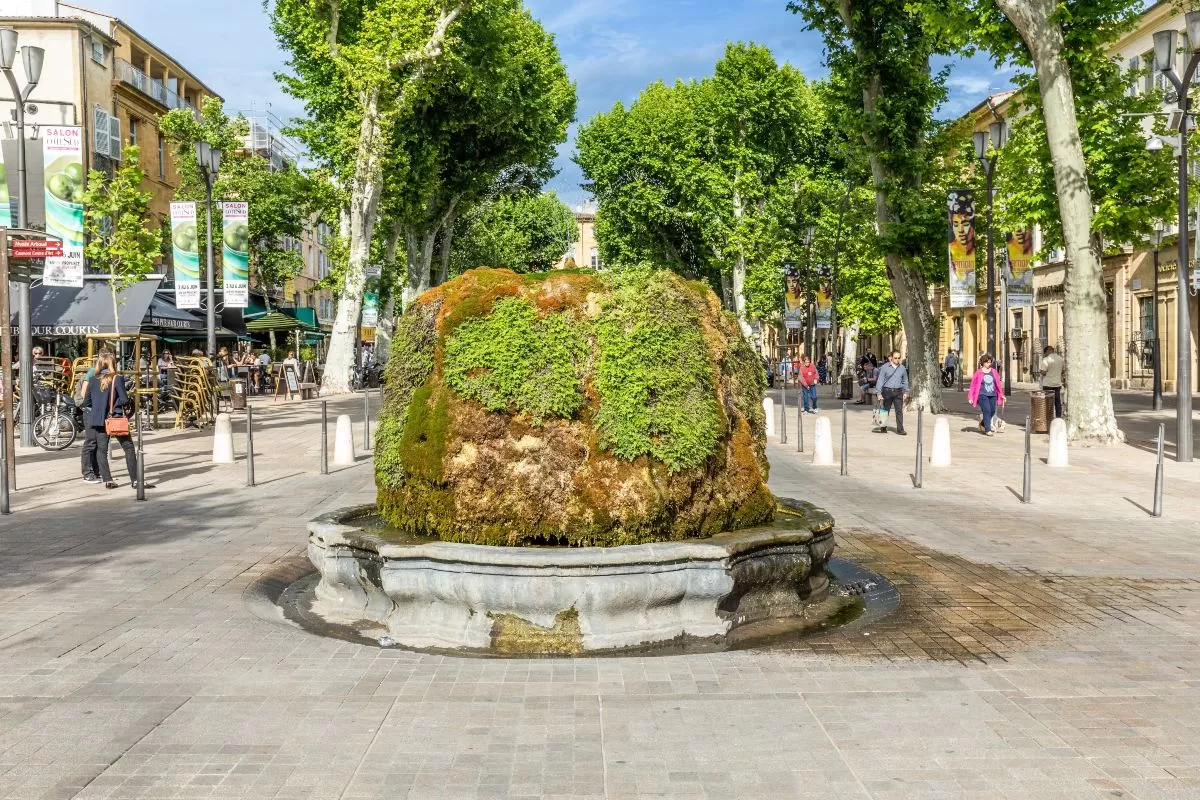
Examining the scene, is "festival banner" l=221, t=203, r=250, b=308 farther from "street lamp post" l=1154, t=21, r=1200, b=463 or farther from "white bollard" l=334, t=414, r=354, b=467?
"street lamp post" l=1154, t=21, r=1200, b=463

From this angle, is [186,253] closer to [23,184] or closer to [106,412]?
[23,184]

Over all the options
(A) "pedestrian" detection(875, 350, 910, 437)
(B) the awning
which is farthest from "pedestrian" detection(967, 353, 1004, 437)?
(B) the awning

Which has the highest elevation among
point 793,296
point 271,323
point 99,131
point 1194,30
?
point 99,131

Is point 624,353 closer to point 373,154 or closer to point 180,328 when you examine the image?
point 180,328

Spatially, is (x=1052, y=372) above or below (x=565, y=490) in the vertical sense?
above

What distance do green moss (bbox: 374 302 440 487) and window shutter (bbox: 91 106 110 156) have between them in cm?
3934

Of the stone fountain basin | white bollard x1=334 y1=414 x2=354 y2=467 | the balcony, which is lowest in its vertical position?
the stone fountain basin

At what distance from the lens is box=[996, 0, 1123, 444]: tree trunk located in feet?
61.8

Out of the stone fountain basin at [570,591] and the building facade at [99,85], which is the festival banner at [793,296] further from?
the stone fountain basin at [570,591]

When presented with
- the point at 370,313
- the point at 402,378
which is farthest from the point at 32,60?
the point at 370,313

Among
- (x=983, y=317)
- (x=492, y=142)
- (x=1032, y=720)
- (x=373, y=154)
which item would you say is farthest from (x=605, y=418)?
(x=983, y=317)

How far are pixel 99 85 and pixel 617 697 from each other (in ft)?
148

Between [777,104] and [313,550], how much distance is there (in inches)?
1752

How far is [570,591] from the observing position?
6266 millimetres
